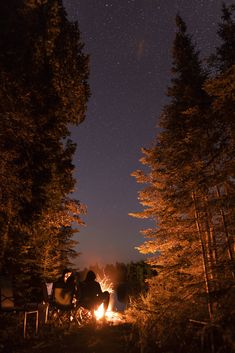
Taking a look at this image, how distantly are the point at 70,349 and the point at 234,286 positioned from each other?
13.2 feet

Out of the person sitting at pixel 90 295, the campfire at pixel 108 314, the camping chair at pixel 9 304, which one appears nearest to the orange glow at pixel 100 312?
the campfire at pixel 108 314

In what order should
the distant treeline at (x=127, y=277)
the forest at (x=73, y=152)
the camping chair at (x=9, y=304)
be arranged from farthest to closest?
the distant treeline at (x=127, y=277) < the camping chair at (x=9, y=304) < the forest at (x=73, y=152)

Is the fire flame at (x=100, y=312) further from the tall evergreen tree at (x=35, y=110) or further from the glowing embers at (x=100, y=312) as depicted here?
the tall evergreen tree at (x=35, y=110)

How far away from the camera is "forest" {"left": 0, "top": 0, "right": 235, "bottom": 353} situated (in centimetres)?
662

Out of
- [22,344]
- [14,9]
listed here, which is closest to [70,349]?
[22,344]

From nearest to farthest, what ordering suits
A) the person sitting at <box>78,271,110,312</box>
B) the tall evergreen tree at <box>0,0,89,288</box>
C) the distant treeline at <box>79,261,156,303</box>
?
the tall evergreen tree at <box>0,0,89,288</box> → the person sitting at <box>78,271,110,312</box> → the distant treeline at <box>79,261,156,303</box>

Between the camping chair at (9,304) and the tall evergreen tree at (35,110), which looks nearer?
the camping chair at (9,304)


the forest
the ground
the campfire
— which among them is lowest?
the ground

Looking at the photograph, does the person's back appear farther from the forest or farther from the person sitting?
the forest

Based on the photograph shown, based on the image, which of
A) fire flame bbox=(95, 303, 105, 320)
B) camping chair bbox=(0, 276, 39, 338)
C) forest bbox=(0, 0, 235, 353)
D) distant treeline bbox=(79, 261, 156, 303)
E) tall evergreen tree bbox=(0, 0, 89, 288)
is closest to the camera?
forest bbox=(0, 0, 235, 353)

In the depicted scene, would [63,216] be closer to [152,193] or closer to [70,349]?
[152,193]

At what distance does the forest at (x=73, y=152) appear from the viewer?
6.62 metres

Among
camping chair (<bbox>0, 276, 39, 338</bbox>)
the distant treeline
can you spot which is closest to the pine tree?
the distant treeline

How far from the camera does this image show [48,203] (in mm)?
10305
